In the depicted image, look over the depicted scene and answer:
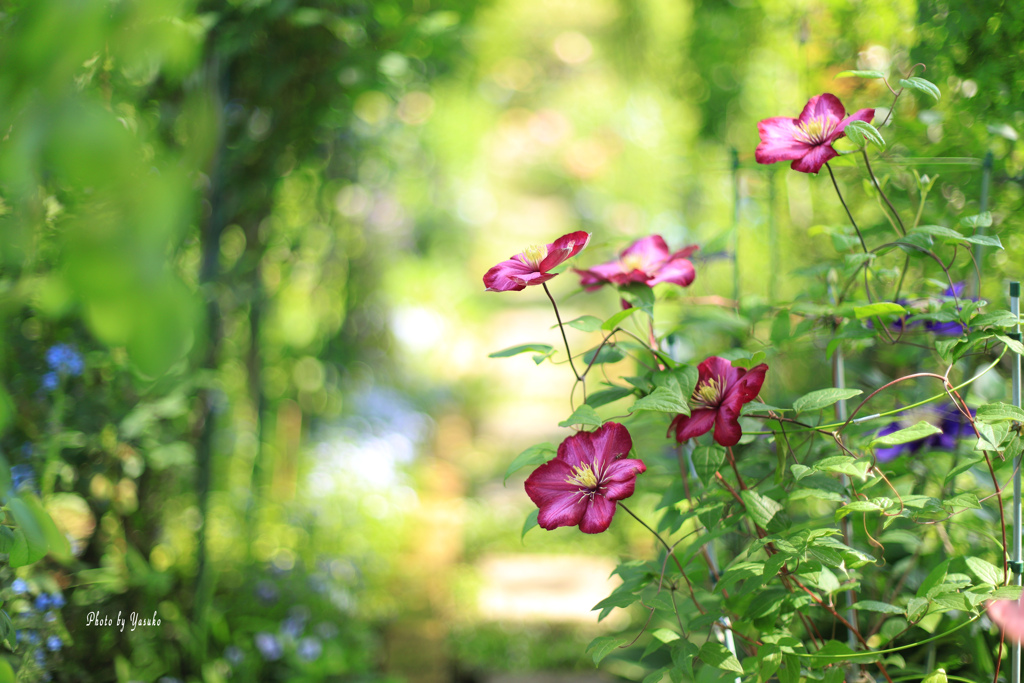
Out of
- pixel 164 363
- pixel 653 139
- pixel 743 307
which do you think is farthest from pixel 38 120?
pixel 653 139

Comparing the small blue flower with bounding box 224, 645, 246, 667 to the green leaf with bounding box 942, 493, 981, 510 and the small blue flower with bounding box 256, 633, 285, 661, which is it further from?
the green leaf with bounding box 942, 493, 981, 510

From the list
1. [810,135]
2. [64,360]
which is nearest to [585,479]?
[810,135]

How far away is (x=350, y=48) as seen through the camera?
1265 mm

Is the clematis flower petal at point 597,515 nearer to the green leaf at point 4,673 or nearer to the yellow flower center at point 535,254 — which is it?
the yellow flower center at point 535,254

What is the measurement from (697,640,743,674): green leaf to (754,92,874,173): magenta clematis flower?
52 centimetres

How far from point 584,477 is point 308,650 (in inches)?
38.9

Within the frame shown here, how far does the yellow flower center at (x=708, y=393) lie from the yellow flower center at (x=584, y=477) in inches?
5.4

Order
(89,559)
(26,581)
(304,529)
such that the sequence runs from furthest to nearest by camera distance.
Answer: (304,529), (89,559), (26,581)

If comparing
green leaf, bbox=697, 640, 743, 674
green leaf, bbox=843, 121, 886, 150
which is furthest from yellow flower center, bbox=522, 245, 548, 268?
green leaf, bbox=697, 640, 743, 674

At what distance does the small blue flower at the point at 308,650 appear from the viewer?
1310 mm

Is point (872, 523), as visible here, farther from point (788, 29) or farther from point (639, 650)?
point (788, 29)

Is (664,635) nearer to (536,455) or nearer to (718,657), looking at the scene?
(718,657)

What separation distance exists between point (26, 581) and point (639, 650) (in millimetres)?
992

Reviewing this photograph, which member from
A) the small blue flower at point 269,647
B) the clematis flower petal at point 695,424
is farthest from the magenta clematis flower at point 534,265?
the small blue flower at point 269,647
